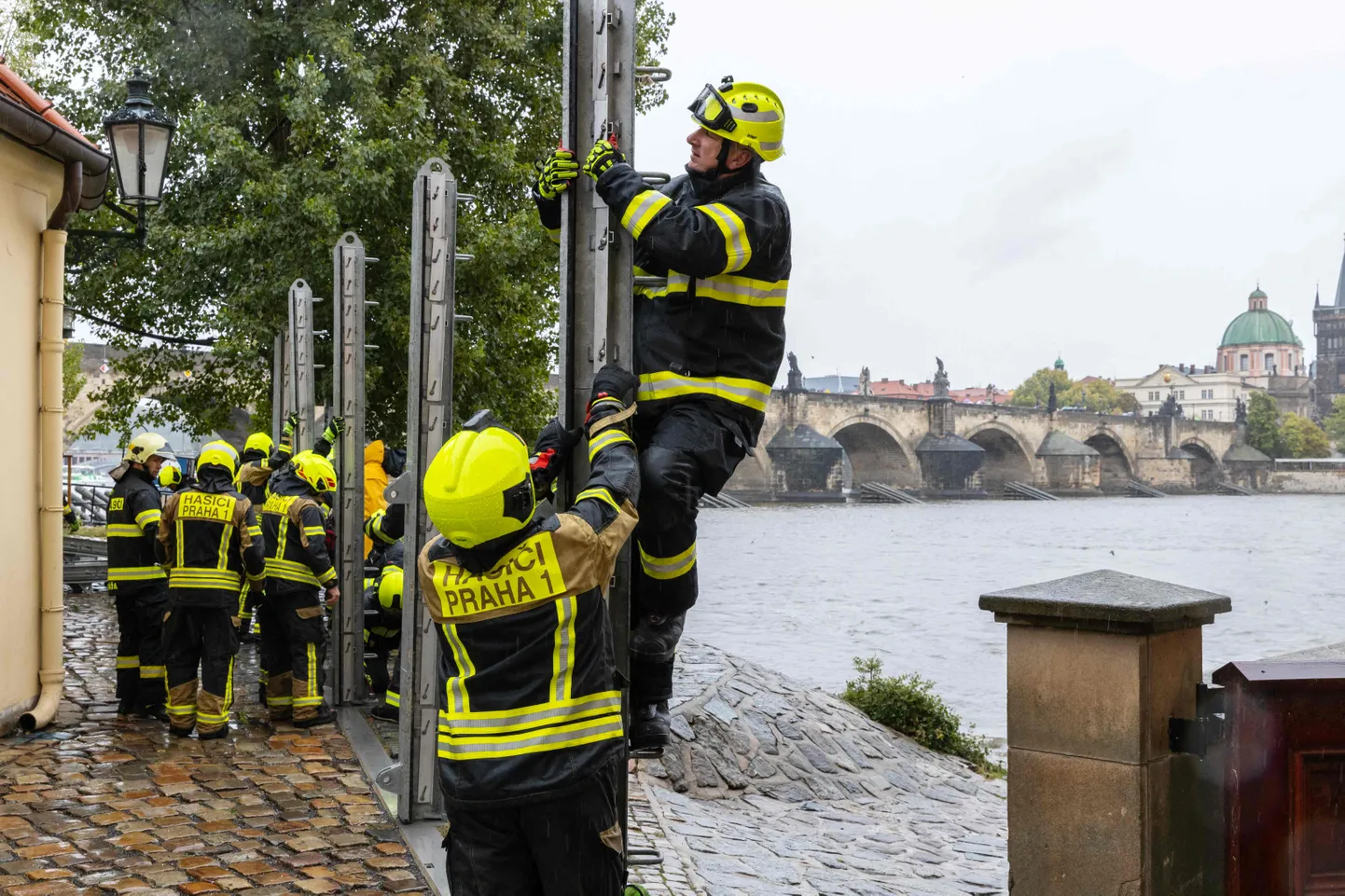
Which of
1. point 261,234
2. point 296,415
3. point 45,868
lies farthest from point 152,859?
point 261,234

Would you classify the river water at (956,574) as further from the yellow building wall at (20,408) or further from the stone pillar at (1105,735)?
the stone pillar at (1105,735)

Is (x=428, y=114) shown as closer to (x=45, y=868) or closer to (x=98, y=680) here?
(x=98, y=680)

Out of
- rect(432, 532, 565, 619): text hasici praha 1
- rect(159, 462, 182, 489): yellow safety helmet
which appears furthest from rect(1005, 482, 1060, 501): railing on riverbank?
rect(432, 532, 565, 619): text hasici praha 1

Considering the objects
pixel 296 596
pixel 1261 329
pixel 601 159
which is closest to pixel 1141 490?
pixel 1261 329

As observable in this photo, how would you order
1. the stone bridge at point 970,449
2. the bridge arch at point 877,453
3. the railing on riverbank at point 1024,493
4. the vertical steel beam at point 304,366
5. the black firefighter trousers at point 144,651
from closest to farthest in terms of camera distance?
the black firefighter trousers at point 144,651 → the vertical steel beam at point 304,366 → the stone bridge at point 970,449 → the bridge arch at point 877,453 → the railing on riverbank at point 1024,493

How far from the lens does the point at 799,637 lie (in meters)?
21.7

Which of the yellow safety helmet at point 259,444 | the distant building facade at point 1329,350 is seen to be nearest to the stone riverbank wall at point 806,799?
the yellow safety helmet at point 259,444

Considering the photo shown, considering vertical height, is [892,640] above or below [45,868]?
below

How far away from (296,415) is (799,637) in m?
12.9

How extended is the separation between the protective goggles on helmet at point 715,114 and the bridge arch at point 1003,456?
90.3m

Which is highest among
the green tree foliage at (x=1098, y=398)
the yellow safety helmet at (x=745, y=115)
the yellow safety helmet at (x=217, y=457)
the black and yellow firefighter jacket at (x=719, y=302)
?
the green tree foliage at (x=1098, y=398)

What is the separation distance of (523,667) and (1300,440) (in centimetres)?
12764

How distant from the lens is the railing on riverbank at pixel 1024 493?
312 ft

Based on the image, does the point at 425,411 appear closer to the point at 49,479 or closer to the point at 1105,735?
the point at 1105,735
